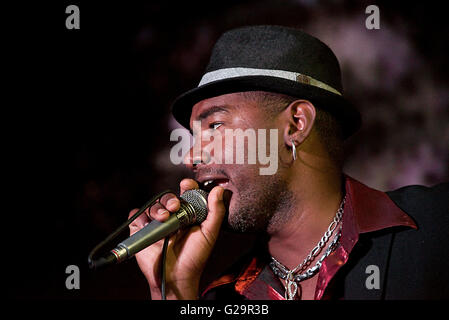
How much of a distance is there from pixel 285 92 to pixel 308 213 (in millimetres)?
588

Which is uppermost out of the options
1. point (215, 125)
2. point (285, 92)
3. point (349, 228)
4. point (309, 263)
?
point (285, 92)

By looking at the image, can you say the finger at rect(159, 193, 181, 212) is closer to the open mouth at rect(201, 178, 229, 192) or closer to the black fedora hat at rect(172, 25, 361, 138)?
the open mouth at rect(201, 178, 229, 192)

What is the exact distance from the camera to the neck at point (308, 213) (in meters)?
1.79

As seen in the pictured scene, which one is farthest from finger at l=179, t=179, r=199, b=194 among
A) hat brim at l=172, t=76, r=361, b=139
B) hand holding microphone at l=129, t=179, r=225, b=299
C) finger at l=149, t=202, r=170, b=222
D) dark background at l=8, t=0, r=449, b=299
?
dark background at l=8, t=0, r=449, b=299

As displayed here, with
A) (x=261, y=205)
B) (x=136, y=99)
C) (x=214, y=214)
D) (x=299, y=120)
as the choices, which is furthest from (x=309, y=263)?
(x=136, y=99)

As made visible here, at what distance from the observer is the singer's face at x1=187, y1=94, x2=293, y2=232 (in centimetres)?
170

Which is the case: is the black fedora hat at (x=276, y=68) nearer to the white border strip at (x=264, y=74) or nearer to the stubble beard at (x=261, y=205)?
the white border strip at (x=264, y=74)

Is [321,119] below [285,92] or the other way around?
below

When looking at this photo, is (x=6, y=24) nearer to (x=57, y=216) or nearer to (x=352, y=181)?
(x=57, y=216)

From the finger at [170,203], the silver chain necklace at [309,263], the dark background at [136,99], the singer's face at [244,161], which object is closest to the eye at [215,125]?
the singer's face at [244,161]

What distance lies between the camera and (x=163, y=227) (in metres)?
1.42

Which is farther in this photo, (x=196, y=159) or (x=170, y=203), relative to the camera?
(x=196, y=159)

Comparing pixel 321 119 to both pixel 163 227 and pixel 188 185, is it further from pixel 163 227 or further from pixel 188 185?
pixel 163 227

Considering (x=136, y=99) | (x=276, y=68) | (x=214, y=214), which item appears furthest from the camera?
(x=136, y=99)
